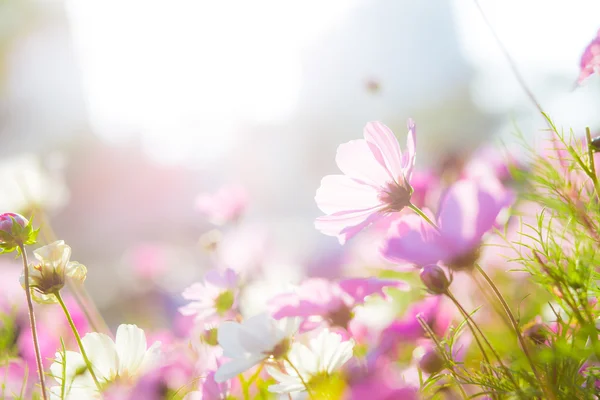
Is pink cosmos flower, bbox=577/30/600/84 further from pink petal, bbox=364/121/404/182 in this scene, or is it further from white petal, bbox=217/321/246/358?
white petal, bbox=217/321/246/358

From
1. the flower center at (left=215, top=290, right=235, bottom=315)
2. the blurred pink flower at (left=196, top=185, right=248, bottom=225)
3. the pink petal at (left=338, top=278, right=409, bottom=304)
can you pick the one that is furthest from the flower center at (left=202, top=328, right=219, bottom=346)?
the blurred pink flower at (left=196, top=185, right=248, bottom=225)

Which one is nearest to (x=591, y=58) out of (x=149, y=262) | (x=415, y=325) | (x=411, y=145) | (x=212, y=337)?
(x=411, y=145)

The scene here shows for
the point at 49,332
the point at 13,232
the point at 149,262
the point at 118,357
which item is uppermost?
the point at 13,232

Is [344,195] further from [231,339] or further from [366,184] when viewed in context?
[231,339]

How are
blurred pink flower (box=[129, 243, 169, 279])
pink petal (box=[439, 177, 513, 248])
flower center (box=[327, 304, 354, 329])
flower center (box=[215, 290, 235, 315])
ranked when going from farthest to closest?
blurred pink flower (box=[129, 243, 169, 279])
flower center (box=[215, 290, 235, 315])
flower center (box=[327, 304, 354, 329])
pink petal (box=[439, 177, 513, 248])

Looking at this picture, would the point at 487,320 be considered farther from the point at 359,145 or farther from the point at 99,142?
the point at 99,142

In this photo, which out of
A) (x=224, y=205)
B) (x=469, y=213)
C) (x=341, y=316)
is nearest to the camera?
(x=469, y=213)

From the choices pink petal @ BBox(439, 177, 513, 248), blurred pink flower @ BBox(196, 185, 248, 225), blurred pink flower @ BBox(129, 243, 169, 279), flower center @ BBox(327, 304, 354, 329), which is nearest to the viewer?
pink petal @ BBox(439, 177, 513, 248)
